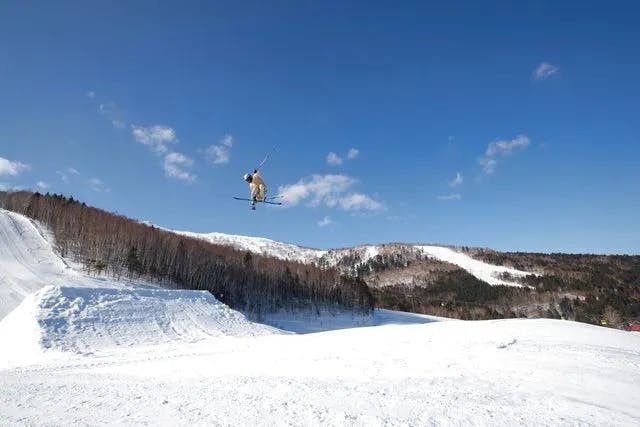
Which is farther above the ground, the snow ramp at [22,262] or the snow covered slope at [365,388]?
the snow ramp at [22,262]

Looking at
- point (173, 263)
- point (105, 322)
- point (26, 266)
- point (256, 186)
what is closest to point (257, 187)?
point (256, 186)

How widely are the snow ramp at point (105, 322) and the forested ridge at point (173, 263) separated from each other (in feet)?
79.1

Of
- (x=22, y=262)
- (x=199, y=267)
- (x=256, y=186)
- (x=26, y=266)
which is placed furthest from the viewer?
(x=199, y=267)

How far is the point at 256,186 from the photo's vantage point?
21.1 meters

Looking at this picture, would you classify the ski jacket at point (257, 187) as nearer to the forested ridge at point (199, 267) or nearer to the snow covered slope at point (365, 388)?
the snow covered slope at point (365, 388)

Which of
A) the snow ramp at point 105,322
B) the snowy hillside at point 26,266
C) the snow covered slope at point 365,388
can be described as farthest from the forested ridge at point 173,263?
the snow covered slope at point 365,388

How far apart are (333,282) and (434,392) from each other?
10063cm

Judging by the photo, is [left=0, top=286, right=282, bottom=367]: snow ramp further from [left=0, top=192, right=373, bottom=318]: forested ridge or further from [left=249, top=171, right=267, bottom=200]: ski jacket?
[left=0, top=192, right=373, bottom=318]: forested ridge

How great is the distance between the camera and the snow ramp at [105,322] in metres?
24.2

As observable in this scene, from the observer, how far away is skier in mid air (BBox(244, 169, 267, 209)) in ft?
68.2

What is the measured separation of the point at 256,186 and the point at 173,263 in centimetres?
5264

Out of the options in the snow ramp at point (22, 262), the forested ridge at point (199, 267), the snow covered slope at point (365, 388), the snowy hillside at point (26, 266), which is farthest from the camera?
the forested ridge at point (199, 267)

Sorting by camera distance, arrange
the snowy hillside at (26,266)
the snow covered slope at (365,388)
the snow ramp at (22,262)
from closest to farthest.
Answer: the snow covered slope at (365,388)
the snow ramp at (22,262)
the snowy hillside at (26,266)

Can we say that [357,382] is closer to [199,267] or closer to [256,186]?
[256,186]
